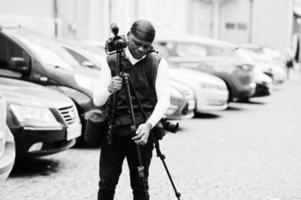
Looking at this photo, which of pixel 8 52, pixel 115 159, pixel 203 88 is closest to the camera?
pixel 115 159

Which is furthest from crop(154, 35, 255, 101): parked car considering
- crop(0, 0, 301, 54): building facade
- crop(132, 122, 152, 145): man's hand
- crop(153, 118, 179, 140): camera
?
crop(132, 122, 152, 145): man's hand

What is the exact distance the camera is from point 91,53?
10438mm

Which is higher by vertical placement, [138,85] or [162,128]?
[138,85]

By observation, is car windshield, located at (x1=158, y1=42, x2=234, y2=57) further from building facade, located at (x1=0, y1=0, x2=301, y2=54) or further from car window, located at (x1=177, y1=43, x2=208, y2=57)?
building facade, located at (x1=0, y1=0, x2=301, y2=54)

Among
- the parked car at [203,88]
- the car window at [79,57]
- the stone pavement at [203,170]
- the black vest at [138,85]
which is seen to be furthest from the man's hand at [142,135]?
the parked car at [203,88]

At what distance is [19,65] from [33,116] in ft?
6.33

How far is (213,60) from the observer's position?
1550 cm

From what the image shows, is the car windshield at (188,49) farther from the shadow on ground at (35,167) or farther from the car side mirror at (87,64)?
the shadow on ground at (35,167)

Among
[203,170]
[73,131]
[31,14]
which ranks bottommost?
[203,170]

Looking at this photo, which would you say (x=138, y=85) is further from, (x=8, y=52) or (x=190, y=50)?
(x=190, y=50)

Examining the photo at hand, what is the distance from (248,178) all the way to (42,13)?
1065cm

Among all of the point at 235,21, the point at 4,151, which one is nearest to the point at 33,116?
the point at 4,151

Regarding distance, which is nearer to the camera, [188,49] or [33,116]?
[33,116]

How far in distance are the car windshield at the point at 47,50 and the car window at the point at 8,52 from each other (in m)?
0.13
